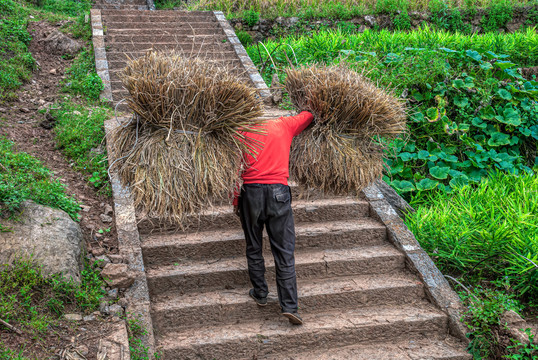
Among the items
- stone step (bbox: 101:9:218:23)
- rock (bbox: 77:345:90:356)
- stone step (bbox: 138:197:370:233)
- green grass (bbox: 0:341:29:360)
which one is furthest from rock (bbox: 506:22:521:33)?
green grass (bbox: 0:341:29:360)

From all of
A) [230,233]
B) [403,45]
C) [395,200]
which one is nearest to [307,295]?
[230,233]

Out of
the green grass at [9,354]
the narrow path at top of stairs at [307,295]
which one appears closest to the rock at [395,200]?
the narrow path at top of stairs at [307,295]

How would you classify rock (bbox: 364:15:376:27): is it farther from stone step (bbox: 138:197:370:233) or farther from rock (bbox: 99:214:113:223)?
rock (bbox: 99:214:113:223)

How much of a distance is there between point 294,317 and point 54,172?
2945mm

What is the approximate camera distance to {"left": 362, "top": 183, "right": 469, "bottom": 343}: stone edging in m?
3.80

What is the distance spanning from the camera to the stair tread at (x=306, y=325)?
349 centimetres

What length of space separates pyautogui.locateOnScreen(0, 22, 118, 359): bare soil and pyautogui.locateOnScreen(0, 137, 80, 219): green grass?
0.22m

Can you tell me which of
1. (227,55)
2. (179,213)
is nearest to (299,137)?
(179,213)

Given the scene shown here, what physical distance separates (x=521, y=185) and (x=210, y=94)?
4.18 meters

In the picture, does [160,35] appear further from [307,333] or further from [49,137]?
[307,333]

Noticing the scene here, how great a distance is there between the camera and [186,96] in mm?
2885

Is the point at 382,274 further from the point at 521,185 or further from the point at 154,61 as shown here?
the point at 154,61

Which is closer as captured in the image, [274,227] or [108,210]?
[274,227]

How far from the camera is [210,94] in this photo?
2.90 m
